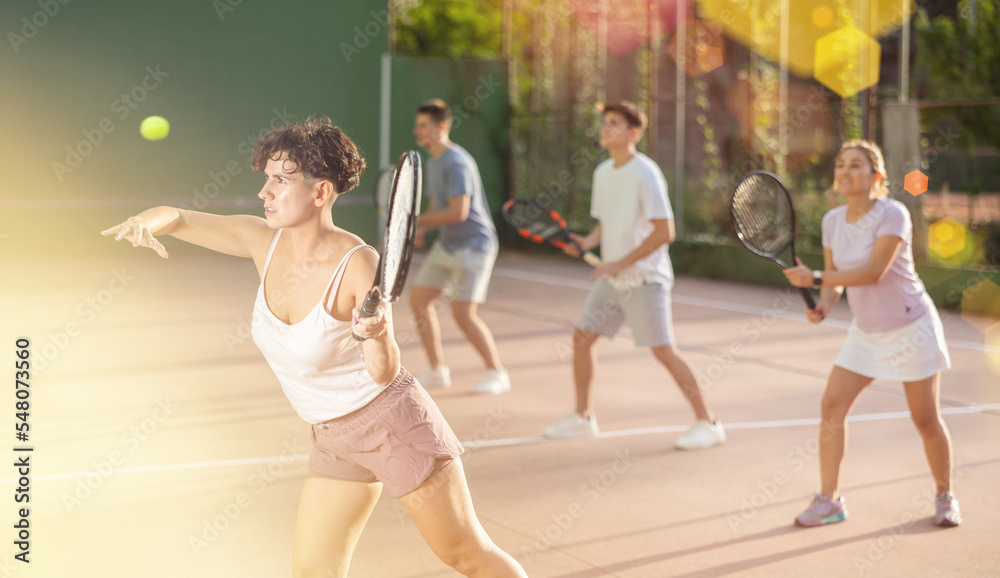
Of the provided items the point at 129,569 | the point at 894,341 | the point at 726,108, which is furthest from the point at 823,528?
the point at 726,108

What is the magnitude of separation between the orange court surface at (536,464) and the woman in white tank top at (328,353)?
4.24 feet

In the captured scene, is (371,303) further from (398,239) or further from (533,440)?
(533,440)

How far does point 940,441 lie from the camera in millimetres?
5020

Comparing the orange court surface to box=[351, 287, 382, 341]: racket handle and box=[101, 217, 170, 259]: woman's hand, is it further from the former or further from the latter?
box=[351, 287, 382, 341]: racket handle

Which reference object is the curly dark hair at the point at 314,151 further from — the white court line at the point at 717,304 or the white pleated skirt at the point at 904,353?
the white court line at the point at 717,304

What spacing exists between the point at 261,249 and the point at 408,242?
32.3 inches

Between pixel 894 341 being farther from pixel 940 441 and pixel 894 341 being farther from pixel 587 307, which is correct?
pixel 587 307

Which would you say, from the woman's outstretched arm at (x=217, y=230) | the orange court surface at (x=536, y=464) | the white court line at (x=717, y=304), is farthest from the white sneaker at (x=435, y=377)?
the woman's outstretched arm at (x=217, y=230)

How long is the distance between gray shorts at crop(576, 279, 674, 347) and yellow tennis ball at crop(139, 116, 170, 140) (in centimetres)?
1319

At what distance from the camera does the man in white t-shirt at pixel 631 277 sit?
6410 mm

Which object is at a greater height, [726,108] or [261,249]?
[726,108]

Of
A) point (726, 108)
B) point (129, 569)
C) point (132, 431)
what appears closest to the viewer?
point (129, 569)

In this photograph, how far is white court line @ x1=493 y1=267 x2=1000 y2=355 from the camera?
10164 mm

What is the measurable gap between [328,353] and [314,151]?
1.75 ft
